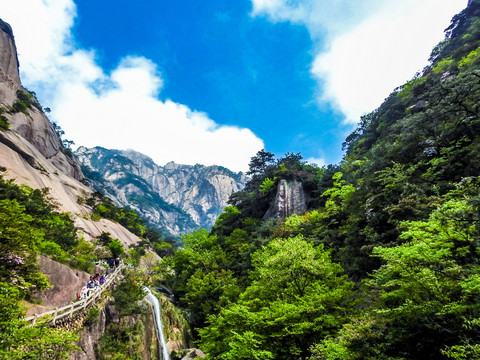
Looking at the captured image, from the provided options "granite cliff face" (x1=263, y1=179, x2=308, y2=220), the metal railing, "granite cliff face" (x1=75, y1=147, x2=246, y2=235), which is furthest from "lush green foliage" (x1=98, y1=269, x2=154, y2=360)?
"granite cliff face" (x1=75, y1=147, x2=246, y2=235)

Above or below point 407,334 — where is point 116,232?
above

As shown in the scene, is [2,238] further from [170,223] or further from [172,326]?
[170,223]

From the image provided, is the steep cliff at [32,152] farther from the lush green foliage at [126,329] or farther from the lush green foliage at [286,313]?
the lush green foliage at [286,313]

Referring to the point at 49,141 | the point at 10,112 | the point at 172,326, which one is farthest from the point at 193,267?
the point at 49,141

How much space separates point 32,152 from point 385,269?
45.6m

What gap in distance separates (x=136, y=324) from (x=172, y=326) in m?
4.97

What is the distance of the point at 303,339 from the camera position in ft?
32.3

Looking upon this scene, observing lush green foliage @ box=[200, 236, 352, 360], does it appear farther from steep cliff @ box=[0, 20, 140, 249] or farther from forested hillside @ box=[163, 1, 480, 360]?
steep cliff @ box=[0, 20, 140, 249]

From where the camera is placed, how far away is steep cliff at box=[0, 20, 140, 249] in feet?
94.2

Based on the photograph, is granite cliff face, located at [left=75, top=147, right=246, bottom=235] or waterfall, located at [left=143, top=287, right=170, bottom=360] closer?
waterfall, located at [left=143, top=287, right=170, bottom=360]

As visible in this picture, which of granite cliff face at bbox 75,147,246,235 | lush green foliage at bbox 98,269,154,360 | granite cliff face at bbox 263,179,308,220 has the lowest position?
lush green foliage at bbox 98,269,154,360

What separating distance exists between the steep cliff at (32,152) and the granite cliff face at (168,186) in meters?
82.9

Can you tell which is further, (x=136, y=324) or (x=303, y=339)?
(x=136, y=324)

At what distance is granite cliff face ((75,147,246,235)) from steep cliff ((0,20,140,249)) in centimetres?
8292
